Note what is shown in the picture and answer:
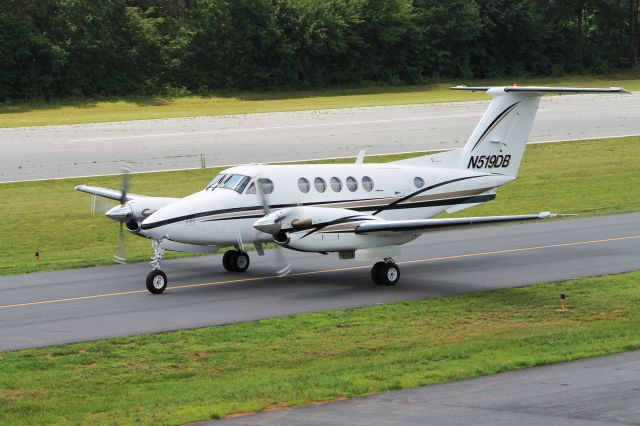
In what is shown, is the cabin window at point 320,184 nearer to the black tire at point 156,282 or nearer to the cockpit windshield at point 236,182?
the cockpit windshield at point 236,182

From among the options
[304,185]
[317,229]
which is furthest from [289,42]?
[317,229]

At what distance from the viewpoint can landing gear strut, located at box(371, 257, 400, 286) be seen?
26.5 metres

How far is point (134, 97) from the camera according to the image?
74125 mm

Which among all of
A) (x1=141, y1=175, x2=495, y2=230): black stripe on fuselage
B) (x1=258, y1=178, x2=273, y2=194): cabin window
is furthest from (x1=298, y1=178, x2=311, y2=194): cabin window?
(x1=258, y1=178, x2=273, y2=194): cabin window

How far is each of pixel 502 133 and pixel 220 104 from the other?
44716mm

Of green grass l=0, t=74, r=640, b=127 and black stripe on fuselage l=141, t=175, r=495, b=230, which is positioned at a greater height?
green grass l=0, t=74, r=640, b=127

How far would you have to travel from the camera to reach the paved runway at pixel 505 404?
1461cm

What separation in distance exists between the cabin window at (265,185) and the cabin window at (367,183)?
9.05ft

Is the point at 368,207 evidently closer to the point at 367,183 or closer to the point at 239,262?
the point at 367,183

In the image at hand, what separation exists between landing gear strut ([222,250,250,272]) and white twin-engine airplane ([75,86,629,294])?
26mm

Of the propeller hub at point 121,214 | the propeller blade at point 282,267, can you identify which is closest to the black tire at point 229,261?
the propeller blade at point 282,267

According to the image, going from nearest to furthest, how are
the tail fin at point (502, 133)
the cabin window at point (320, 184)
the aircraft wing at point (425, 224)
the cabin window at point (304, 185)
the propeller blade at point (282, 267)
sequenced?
the aircraft wing at point (425, 224) → the propeller blade at point (282, 267) → the cabin window at point (304, 185) → the cabin window at point (320, 184) → the tail fin at point (502, 133)

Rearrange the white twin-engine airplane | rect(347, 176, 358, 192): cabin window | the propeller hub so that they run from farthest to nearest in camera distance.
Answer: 1. rect(347, 176, 358, 192): cabin window
2. the propeller hub
3. the white twin-engine airplane

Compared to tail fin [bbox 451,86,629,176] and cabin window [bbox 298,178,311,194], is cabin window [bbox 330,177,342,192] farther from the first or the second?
tail fin [bbox 451,86,629,176]
